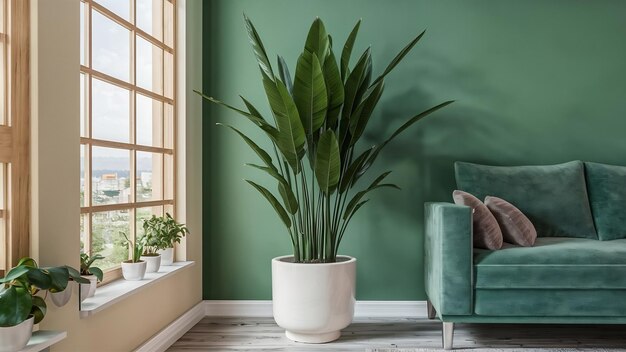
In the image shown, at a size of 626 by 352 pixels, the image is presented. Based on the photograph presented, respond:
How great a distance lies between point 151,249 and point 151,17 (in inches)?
50.9

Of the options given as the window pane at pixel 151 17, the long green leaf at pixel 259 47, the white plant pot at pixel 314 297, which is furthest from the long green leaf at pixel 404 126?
the window pane at pixel 151 17

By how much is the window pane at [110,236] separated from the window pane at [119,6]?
3.06ft

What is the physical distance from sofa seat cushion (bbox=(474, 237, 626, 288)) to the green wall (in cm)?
86

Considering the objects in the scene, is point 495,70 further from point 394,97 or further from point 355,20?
point 355,20

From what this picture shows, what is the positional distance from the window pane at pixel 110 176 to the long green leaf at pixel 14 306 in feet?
2.71

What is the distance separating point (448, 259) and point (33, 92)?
191cm

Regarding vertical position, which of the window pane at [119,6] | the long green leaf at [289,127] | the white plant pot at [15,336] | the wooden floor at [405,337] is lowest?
the wooden floor at [405,337]

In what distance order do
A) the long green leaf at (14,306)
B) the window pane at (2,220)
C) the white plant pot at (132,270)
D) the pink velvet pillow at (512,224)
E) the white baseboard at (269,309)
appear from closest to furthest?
the long green leaf at (14,306), the window pane at (2,220), the white plant pot at (132,270), the pink velvet pillow at (512,224), the white baseboard at (269,309)

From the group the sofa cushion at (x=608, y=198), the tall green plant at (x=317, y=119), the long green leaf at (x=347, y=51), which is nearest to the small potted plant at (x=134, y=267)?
the tall green plant at (x=317, y=119)

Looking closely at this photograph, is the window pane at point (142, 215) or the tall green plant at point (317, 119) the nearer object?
the tall green plant at point (317, 119)

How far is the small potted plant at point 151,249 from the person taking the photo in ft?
8.23

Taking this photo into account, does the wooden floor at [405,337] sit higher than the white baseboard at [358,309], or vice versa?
the white baseboard at [358,309]

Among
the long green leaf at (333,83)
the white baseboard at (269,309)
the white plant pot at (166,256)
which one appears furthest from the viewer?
the white baseboard at (269,309)

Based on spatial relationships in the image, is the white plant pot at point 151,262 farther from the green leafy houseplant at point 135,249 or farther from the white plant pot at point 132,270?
the white plant pot at point 132,270
